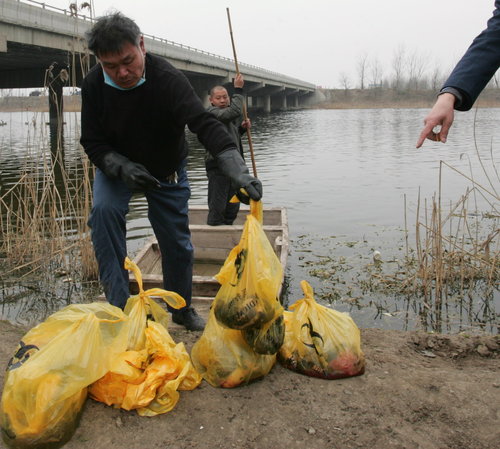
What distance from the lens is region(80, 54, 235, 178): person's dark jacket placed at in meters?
2.87

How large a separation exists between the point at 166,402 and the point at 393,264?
4.25 meters

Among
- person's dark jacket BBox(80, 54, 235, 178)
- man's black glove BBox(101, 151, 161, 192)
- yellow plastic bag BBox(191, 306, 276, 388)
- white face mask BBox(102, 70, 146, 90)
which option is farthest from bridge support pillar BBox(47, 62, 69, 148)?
yellow plastic bag BBox(191, 306, 276, 388)

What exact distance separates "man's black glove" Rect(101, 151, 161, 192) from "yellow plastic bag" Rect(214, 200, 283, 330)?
0.71 meters

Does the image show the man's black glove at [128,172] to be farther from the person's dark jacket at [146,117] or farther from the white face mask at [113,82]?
the white face mask at [113,82]

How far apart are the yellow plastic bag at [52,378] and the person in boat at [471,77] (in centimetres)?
171

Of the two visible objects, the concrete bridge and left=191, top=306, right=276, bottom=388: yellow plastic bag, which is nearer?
left=191, top=306, right=276, bottom=388: yellow plastic bag

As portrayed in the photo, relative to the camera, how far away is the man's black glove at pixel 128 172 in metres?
2.83

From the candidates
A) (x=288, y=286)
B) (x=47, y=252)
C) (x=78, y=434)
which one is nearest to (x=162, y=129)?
(x=78, y=434)

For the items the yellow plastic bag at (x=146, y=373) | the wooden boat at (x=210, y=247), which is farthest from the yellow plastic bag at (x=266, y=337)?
the wooden boat at (x=210, y=247)

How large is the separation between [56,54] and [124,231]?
19791mm

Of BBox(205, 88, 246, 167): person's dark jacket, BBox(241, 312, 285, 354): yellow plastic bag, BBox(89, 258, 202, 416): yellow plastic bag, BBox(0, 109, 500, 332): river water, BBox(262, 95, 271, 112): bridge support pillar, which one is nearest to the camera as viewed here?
BBox(89, 258, 202, 416): yellow plastic bag

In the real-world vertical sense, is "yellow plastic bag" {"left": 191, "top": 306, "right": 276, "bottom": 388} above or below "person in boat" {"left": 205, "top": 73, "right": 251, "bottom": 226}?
below

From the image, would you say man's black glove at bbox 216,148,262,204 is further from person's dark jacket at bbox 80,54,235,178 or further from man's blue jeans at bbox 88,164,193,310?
man's blue jeans at bbox 88,164,193,310

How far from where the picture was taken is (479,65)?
193 centimetres
